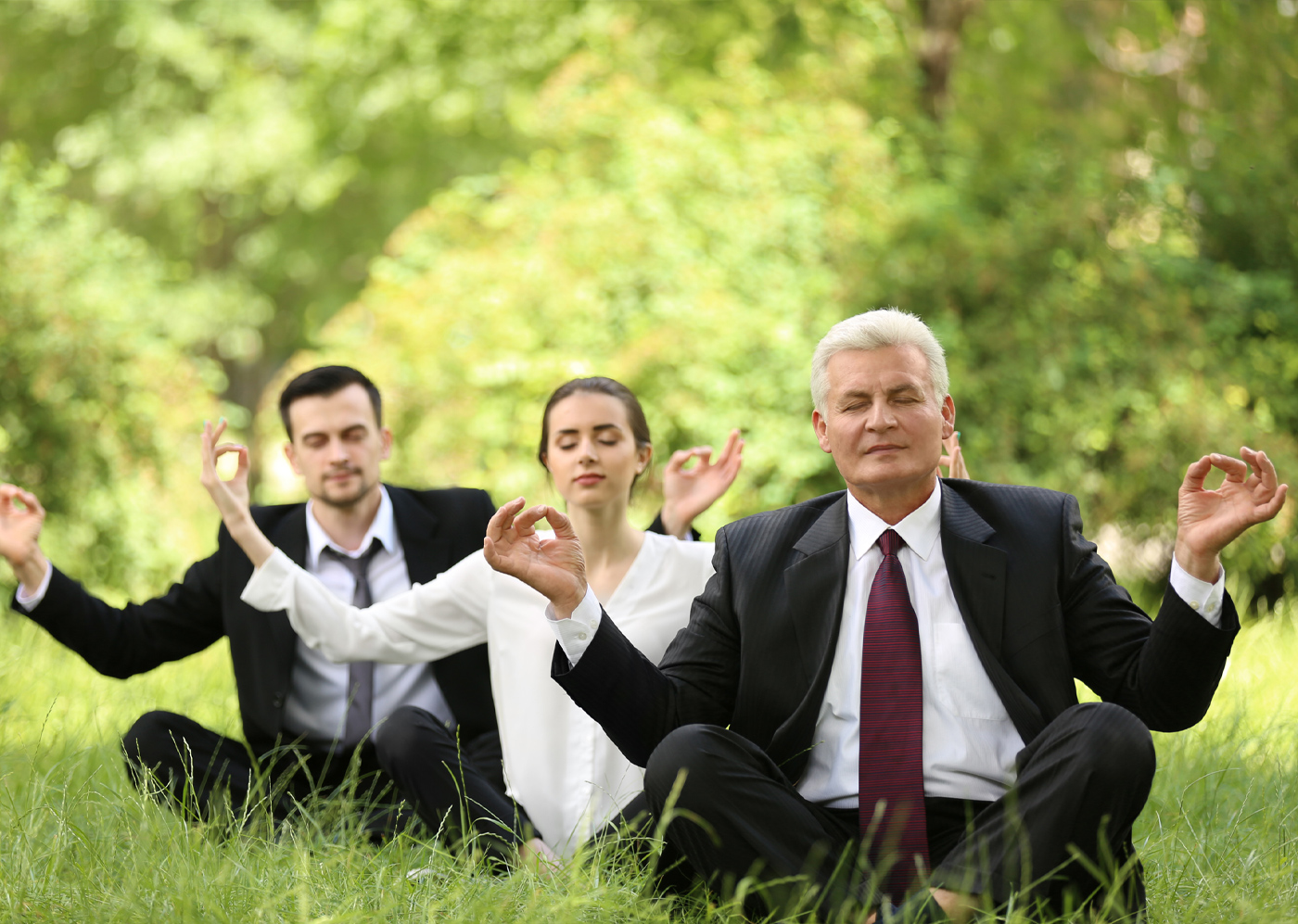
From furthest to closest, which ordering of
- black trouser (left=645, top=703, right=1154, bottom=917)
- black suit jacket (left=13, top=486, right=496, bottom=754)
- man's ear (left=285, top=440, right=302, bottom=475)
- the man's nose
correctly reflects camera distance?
man's ear (left=285, top=440, right=302, bottom=475), black suit jacket (left=13, top=486, right=496, bottom=754), the man's nose, black trouser (left=645, top=703, right=1154, bottom=917)

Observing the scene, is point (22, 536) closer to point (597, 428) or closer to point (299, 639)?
point (299, 639)

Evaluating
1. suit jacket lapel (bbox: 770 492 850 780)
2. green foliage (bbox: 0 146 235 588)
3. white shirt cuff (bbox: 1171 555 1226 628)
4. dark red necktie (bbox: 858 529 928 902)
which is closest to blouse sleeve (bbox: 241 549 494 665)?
suit jacket lapel (bbox: 770 492 850 780)

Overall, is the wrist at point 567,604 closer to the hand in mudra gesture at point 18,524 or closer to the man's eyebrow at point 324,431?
the man's eyebrow at point 324,431

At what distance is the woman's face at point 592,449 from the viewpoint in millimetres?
3891

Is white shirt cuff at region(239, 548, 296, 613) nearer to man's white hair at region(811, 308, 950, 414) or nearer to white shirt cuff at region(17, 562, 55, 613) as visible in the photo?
white shirt cuff at region(17, 562, 55, 613)

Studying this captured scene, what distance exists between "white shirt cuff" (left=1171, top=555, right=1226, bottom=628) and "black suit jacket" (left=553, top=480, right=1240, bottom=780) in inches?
2.4

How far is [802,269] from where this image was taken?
8844mm

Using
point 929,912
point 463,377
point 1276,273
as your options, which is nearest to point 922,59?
point 1276,273

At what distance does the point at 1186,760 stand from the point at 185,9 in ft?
46.1

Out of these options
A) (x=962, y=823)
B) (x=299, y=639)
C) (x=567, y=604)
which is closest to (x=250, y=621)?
(x=299, y=639)

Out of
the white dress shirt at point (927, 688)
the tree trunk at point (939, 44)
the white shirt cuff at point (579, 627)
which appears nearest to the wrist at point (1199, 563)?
the white dress shirt at point (927, 688)

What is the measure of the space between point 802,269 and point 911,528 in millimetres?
5801

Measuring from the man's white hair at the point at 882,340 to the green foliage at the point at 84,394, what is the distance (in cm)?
622

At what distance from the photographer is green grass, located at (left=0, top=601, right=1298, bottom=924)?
9.37ft
